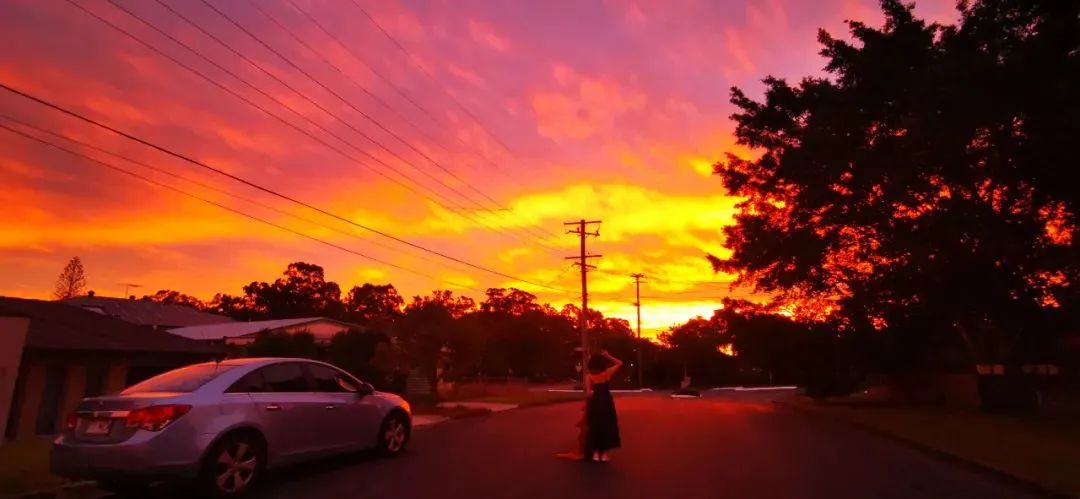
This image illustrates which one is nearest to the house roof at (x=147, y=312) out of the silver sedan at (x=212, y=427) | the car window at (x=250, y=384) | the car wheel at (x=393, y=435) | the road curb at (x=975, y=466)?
the car wheel at (x=393, y=435)

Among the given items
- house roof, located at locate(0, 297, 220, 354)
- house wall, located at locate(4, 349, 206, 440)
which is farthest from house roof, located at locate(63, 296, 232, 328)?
house wall, located at locate(4, 349, 206, 440)

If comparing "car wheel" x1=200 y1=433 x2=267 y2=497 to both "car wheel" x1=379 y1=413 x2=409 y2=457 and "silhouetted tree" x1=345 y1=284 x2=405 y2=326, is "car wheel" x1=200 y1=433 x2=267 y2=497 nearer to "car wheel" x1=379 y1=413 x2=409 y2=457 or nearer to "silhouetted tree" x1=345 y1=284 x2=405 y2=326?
"car wheel" x1=379 y1=413 x2=409 y2=457

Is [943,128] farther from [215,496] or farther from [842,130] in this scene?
[215,496]

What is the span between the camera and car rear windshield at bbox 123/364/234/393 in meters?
7.91

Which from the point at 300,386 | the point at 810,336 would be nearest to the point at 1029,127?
the point at 300,386

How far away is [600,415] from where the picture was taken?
34.4 ft

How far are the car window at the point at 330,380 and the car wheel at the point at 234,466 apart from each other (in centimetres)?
144

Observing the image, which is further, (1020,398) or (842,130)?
(1020,398)

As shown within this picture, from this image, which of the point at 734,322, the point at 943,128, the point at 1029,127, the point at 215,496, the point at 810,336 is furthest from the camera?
the point at 734,322

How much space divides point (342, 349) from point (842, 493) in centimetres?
2709

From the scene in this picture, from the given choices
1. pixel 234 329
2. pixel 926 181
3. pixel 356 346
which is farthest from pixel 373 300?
pixel 926 181

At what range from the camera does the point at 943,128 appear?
14211 millimetres

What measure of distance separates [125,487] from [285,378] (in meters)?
2.04

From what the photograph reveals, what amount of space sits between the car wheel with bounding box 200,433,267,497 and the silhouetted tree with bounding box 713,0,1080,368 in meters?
12.9
